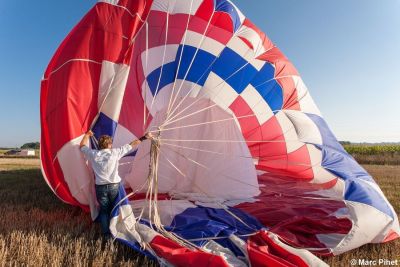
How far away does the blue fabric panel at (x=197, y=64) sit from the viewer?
4.88 meters

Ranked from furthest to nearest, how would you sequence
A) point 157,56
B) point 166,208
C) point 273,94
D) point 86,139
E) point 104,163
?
point 273,94 → point 157,56 → point 166,208 → point 86,139 → point 104,163

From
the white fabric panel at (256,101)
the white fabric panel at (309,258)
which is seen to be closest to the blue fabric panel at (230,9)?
the white fabric panel at (256,101)

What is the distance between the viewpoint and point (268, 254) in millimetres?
2645

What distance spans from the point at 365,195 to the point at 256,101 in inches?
84.5

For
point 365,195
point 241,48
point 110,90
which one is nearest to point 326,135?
point 365,195

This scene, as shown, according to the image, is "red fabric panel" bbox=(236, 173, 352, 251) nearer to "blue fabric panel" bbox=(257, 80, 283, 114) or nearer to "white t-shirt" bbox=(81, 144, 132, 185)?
"blue fabric panel" bbox=(257, 80, 283, 114)

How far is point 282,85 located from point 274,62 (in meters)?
0.34

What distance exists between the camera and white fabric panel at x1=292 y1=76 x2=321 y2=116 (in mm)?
5007

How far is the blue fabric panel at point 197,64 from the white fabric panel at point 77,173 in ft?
6.42

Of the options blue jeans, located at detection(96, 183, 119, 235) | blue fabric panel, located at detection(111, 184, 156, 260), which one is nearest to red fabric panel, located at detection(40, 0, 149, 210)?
blue jeans, located at detection(96, 183, 119, 235)

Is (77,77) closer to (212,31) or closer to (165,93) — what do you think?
(165,93)

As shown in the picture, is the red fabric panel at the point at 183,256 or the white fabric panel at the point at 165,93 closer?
the red fabric panel at the point at 183,256

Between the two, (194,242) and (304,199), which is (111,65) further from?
(304,199)

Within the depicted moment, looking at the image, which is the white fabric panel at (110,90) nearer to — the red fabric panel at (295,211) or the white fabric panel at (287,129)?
the red fabric panel at (295,211)
